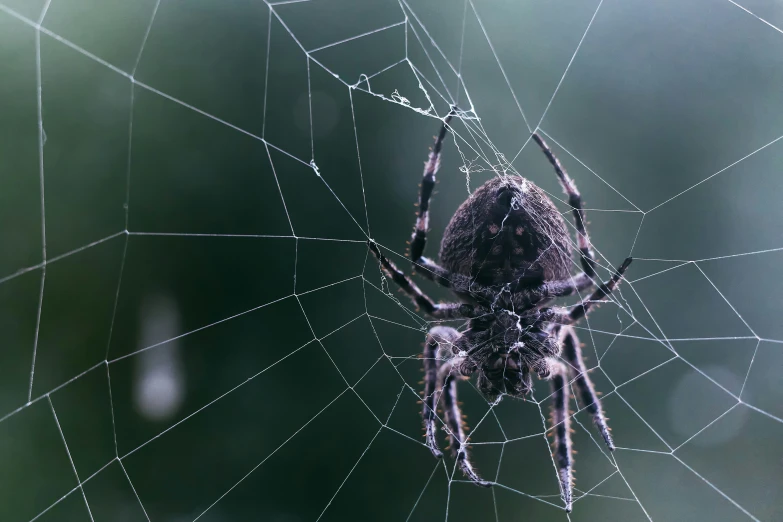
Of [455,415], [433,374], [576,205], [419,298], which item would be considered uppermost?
[576,205]

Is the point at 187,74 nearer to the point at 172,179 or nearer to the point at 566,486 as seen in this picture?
the point at 172,179

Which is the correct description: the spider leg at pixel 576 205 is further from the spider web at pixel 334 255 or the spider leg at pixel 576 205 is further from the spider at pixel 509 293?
the spider web at pixel 334 255

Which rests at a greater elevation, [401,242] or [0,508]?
[401,242]

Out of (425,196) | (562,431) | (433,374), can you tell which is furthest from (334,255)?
(562,431)

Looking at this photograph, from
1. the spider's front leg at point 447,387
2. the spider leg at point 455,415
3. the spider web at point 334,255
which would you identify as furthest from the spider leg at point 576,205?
the spider web at point 334,255

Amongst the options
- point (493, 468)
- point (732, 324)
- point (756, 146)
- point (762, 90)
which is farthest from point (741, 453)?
point (762, 90)

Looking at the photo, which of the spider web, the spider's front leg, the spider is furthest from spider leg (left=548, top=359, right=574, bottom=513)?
the spider web

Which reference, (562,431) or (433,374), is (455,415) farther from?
(562,431)
